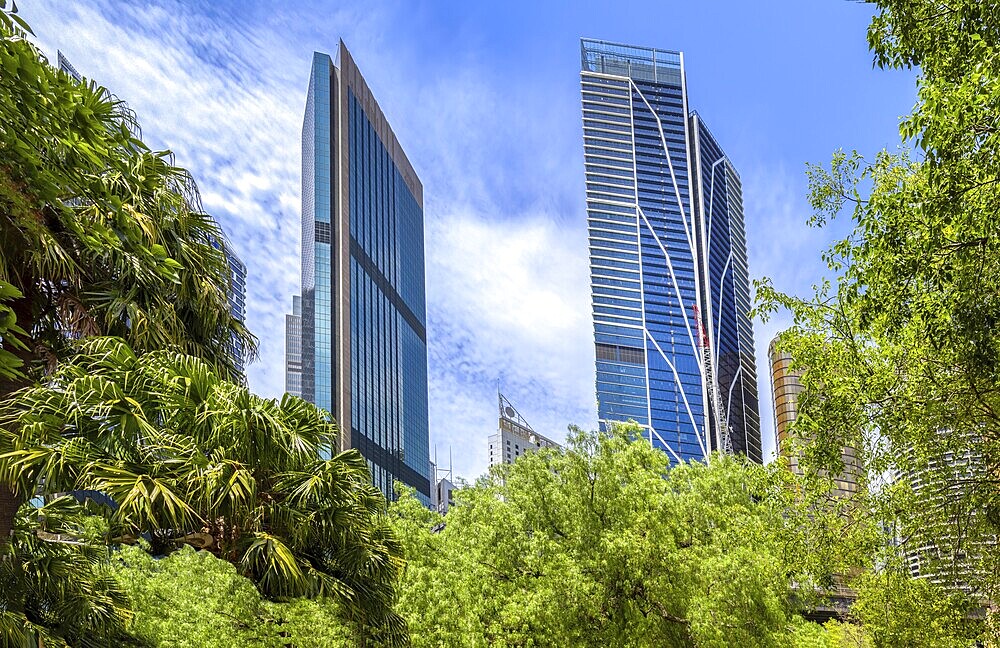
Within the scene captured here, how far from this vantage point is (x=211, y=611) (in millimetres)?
17547

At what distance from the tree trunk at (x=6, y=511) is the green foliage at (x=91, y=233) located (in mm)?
961

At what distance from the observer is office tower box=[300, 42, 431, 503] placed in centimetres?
10494

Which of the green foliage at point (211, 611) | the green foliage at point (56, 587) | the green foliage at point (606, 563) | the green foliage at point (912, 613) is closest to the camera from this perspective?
the green foliage at point (56, 587)

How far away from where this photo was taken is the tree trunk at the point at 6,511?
8.66 meters

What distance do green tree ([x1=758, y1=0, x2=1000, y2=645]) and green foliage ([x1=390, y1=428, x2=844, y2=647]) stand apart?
2819mm

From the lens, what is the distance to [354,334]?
108 metres

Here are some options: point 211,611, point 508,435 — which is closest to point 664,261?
point 508,435

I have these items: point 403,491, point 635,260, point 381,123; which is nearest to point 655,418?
point 635,260

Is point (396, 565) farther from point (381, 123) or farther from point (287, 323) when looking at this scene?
point (287, 323)

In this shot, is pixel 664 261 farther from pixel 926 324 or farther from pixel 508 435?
pixel 926 324

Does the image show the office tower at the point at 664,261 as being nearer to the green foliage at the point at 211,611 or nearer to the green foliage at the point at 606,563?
the green foliage at the point at 606,563

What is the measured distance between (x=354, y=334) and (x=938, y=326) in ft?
332

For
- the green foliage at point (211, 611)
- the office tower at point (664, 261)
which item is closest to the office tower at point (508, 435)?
the office tower at point (664, 261)

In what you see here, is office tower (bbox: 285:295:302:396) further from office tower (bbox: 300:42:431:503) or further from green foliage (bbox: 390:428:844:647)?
green foliage (bbox: 390:428:844:647)
